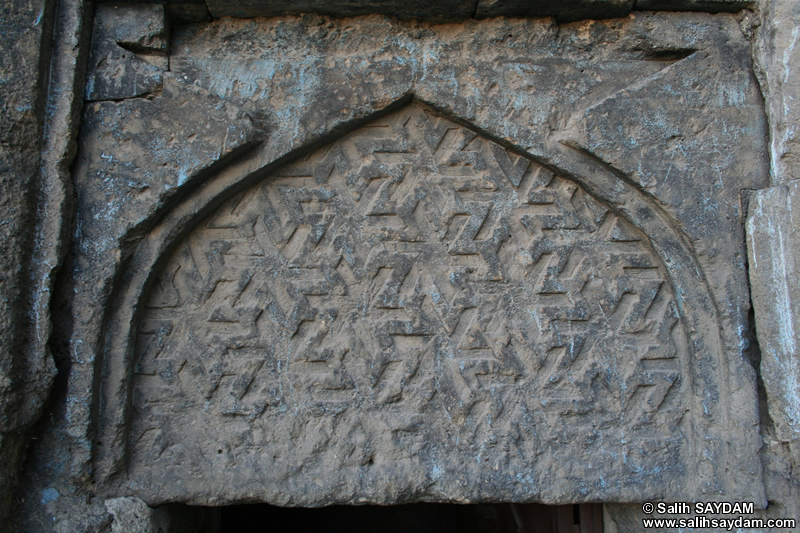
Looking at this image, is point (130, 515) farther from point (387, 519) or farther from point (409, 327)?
point (387, 519)

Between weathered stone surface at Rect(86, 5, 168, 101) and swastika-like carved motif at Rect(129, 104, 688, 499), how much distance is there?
49cm

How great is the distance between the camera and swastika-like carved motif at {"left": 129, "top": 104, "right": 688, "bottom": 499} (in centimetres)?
167

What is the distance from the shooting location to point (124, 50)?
166 centimetres

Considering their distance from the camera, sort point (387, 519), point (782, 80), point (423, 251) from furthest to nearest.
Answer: point (387, 519) → point (423, 251) → point (782, 80)

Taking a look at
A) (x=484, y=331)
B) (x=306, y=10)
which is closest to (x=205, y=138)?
(x=306, y=10)

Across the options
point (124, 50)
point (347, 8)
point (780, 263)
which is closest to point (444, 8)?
point (347, 8)

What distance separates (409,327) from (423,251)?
0.90 ft

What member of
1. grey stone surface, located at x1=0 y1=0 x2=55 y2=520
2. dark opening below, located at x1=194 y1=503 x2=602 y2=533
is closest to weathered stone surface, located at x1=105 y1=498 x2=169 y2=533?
grey stone surface, located at x1=0 y1=0 x2=55 y2=520

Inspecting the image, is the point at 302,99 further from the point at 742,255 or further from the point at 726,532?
the point at 726,532

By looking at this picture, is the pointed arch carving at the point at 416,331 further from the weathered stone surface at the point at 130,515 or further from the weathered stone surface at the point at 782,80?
the weathered stone surface at the point at 782,80

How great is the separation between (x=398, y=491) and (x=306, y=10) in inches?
66.8

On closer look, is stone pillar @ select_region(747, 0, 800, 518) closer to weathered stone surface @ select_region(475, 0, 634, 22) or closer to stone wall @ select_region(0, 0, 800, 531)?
stone wall @ select_region(0, 0, 800, 531)

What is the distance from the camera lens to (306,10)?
5.64 feet

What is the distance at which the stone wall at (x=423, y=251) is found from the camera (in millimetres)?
1607
